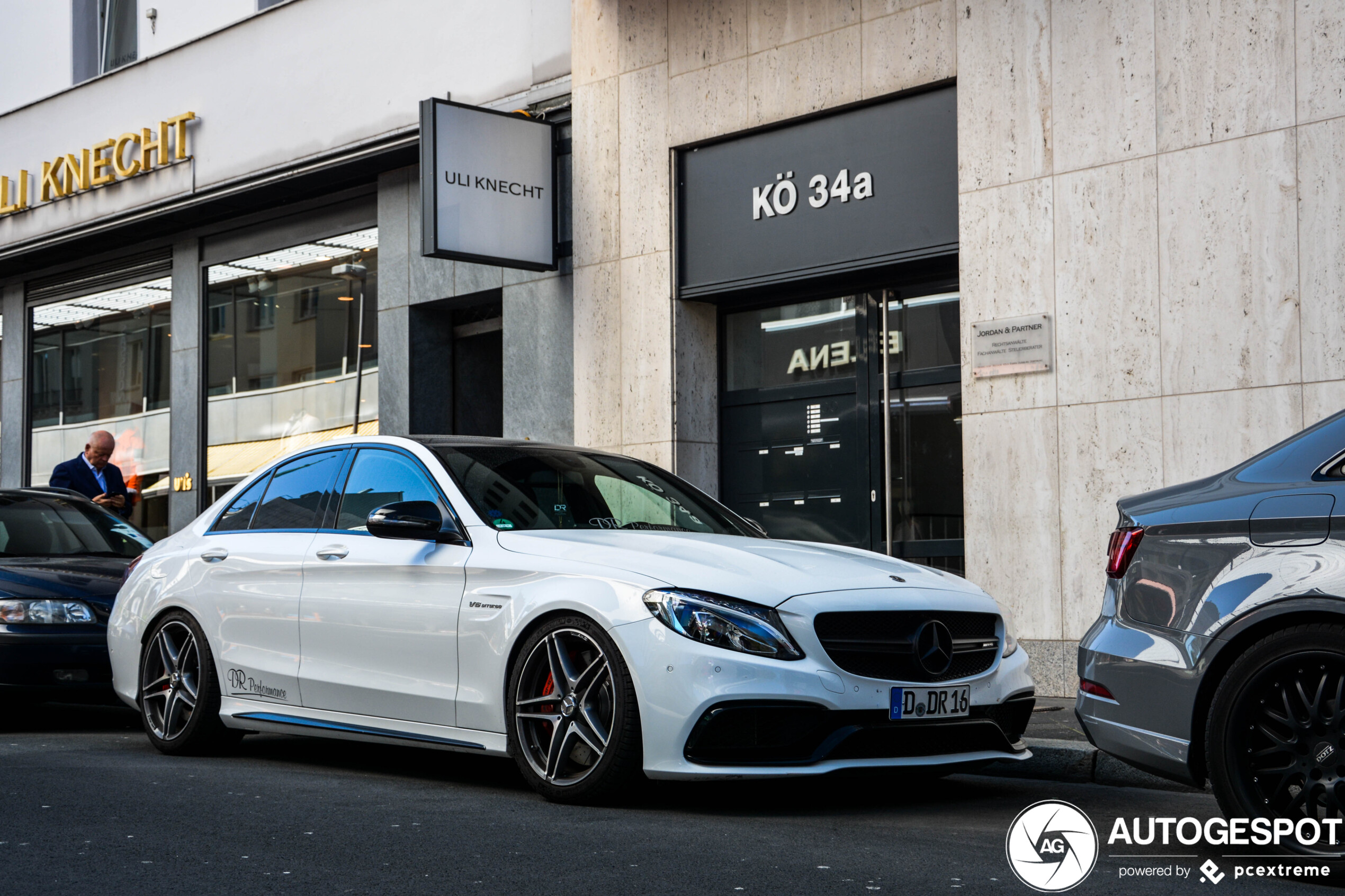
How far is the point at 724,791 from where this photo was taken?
6.36 meters

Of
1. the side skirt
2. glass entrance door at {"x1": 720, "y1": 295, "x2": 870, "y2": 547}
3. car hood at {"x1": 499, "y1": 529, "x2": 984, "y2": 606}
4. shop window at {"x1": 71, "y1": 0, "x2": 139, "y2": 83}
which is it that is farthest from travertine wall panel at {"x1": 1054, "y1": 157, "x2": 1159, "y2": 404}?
shop window at {"x1": 71, "y1": 0, "x2": 139, "y2": 83}

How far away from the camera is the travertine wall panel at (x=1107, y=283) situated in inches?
390

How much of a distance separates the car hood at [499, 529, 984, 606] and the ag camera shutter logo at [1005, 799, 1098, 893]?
94 cm

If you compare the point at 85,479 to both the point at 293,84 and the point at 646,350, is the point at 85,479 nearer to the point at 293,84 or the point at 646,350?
the point at 293,84

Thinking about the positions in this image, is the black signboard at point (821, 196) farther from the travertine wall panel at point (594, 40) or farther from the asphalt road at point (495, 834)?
the asphalt road at point (495, 834)

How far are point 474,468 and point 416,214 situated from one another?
8665 millimetres

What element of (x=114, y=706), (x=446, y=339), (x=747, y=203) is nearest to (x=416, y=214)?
(x=446, y=339)

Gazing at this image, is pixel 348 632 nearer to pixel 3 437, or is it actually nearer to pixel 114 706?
pixel 114 706

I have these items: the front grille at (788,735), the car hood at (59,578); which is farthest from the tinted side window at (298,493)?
the front grille at (788,735)

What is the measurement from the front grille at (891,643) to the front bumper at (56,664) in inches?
200

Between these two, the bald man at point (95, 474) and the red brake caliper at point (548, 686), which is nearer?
the red brake caliper at point (548, 686)

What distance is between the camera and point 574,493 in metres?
6.87

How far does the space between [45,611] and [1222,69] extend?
7847 mm

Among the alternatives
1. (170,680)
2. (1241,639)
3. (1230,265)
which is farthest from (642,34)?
(1241,639)
